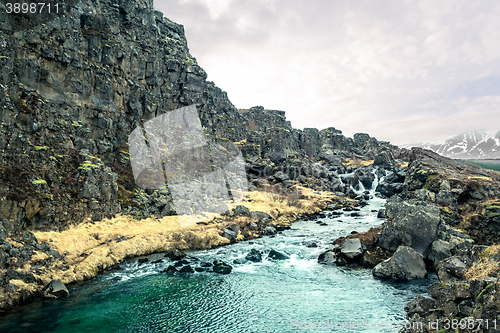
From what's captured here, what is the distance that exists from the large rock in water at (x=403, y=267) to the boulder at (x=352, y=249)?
3.59 meters

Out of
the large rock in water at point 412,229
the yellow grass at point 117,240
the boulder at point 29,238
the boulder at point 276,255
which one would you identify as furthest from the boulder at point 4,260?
the large rock in water at point 412,229

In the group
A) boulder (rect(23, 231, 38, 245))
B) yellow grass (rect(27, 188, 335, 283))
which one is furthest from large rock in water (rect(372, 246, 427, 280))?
boulder (rect(23, 231, 38, 245))

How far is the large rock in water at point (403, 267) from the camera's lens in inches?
953

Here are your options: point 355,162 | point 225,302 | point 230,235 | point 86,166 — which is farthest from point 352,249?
point 355,162

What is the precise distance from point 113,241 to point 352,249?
3046cm

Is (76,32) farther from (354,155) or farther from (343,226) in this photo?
(354,155)

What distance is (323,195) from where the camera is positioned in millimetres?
81188

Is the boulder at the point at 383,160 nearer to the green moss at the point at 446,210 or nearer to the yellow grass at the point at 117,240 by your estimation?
the green moss at the point at 446,210

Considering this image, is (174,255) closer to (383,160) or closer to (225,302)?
(225,302)

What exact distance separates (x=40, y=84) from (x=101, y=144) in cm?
1376

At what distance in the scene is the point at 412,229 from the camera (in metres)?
28.0

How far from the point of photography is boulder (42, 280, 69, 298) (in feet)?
71.4

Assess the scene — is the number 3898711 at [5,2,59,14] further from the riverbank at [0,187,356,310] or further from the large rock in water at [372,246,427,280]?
the large rock in water at [372,246,427,280]

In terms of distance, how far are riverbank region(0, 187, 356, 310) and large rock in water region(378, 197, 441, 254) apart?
2128 cm
